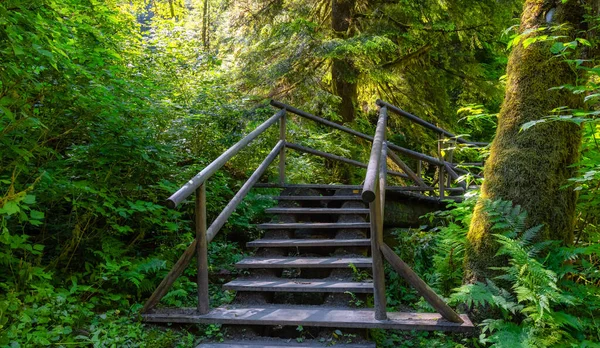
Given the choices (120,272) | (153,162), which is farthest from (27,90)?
(120,272)

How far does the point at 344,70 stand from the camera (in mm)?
8141

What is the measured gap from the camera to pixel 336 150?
778cm

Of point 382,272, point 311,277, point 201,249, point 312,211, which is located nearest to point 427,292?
point 382,272

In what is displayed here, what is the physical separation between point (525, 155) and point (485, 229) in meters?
0.64

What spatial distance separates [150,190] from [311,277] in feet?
5.88

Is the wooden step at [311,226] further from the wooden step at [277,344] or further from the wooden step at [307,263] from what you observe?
the wooden step at [277,344]

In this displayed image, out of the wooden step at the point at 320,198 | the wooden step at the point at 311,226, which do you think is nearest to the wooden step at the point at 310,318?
the wooden step at the point at 311,226

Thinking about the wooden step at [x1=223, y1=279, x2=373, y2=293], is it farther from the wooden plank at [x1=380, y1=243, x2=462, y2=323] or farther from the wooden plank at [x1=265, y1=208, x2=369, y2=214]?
the wooden plank at [x1=265, y1=208, x2=369, y2=214]

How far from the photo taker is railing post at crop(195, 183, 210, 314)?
321 centimetres

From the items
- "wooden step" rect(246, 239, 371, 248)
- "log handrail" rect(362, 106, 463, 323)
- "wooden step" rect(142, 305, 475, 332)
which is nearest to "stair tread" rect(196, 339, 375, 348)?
Result: "wooden step" rect(142, 305, 475, 332)

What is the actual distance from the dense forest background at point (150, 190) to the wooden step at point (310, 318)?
0.42 feet

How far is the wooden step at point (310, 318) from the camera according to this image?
9.39ft

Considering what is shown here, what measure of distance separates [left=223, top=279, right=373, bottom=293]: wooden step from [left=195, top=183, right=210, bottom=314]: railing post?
0.43m

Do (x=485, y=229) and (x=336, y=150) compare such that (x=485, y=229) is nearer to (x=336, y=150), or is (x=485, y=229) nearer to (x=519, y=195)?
(x=519, y=195)
